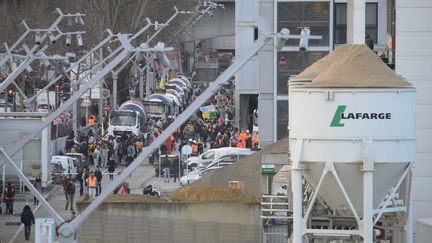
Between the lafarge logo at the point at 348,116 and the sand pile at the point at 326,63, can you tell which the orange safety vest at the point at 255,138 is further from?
the lafarge logo at the point at 348,116

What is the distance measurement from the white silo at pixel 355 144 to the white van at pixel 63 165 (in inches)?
1232

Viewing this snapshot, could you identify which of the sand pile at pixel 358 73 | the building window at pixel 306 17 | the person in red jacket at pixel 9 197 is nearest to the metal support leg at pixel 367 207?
the sand pile at pixel 358 73

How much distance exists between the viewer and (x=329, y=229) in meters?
31.5

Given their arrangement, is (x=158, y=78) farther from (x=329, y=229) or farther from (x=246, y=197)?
(x=329, y=229)

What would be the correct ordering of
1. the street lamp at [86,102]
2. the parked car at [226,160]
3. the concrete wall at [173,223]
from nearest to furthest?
the concrete wall at [173,223] → the parked car at [226,160] → the street lamp at [86,102]

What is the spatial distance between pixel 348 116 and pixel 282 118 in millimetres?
29219

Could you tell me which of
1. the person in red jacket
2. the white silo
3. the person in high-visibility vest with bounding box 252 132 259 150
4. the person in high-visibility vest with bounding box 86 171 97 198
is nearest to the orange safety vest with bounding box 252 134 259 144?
the person in high-visibility vest with bounding box 252 132 259 150

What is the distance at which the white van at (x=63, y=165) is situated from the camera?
62.3 metres

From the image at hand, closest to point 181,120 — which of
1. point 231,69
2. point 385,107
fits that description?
point 231,69

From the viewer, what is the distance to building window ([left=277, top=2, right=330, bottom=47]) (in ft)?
195

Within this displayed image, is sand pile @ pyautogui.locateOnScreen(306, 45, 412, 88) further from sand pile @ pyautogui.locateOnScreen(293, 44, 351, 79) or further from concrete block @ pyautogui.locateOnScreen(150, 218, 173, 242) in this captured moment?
concrete block @ pyautogui.locateOnScreen(150, 218, 173, 242)

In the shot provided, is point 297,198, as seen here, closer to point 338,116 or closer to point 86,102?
point 338,116

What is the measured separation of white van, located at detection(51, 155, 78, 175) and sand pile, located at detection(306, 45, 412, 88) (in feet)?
99.8

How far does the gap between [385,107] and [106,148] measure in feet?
134
